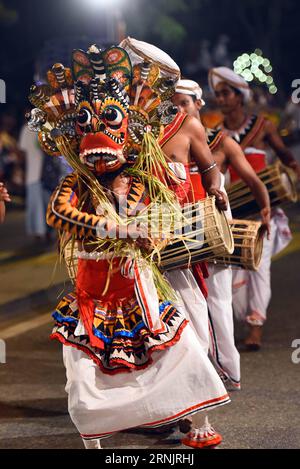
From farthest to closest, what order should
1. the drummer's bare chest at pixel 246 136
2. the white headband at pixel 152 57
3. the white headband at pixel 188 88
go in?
the drummer's bare chest at pixel 246 136 → the white headband at pixel 188 88 → the white headband at pixel 152 57

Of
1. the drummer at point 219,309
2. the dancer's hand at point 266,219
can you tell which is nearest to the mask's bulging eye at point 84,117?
the drummer at point 219,309

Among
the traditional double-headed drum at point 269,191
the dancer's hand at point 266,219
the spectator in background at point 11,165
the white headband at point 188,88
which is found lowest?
the spectator in background at point 11,165

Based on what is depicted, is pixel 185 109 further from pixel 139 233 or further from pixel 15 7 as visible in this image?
pixel 15 7

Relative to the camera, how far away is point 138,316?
19.1ft

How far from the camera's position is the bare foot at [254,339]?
341 inches

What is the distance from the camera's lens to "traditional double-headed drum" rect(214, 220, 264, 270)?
7.27 m

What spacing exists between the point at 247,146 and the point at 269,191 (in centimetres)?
63

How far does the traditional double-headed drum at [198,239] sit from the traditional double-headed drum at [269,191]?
1990 millimetres

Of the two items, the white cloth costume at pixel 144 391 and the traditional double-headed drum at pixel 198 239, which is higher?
the traditional double-headed drum at pixel 198 239

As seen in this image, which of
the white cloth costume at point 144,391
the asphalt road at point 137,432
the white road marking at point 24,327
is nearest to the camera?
the white cloth costume at point 144,391

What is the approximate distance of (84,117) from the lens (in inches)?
228

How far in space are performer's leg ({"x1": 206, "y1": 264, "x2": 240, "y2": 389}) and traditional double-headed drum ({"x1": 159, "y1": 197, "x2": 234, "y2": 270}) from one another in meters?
0.99

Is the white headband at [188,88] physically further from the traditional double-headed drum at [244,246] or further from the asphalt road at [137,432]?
the asphalt road at [137,432]

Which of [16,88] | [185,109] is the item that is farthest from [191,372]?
[16,88]
